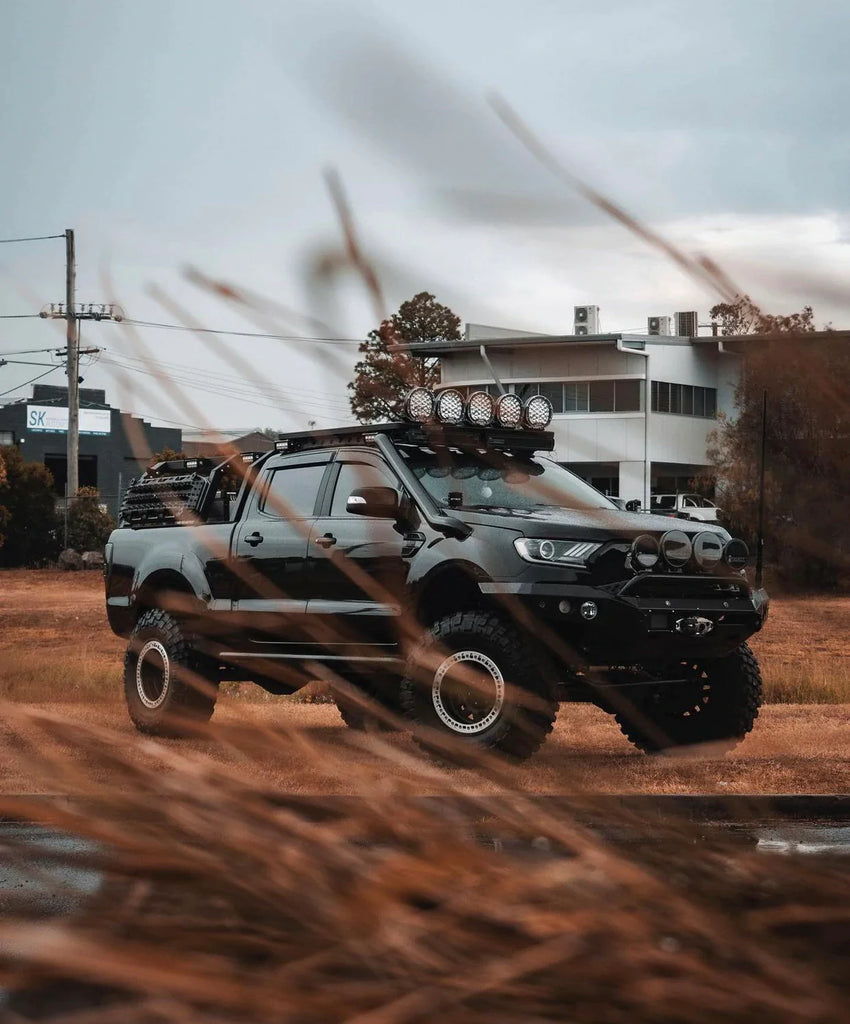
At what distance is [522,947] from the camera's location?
2.93 ft

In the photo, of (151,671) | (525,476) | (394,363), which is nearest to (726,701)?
(151,671)

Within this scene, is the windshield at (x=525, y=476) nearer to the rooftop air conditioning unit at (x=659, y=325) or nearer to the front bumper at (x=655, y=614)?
A: the rooftop air conditioning unit at (x=659, y=325)

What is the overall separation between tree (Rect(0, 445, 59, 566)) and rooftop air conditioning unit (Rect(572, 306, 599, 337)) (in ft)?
147

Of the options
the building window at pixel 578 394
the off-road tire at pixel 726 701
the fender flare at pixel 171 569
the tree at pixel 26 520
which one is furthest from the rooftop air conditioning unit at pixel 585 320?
the tree at pixel 26 520

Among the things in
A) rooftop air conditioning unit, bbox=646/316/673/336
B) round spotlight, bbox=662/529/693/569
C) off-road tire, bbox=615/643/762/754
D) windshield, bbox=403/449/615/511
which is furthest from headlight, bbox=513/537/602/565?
rooftop air conditioning unit, bbox=646/316/673/336

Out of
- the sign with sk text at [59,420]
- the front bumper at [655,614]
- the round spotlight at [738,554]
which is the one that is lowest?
the front bumper at [655,614]

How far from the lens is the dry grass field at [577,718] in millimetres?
1159

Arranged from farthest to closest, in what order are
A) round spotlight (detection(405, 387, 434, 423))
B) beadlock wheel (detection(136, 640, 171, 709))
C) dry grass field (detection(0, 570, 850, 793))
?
beadlock wheel (detection(136, 640, 171, 709))
dry grass field (detection(0, 570, 850, 793))
round spotlight (detection(405, 387, 434, 423))

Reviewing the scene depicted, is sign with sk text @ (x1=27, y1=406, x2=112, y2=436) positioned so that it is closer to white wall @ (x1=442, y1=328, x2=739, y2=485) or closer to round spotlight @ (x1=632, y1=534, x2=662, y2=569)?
round spotlight @ (x1=632, y1=534, x2=662, y2=569)

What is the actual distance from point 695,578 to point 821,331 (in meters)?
8.21

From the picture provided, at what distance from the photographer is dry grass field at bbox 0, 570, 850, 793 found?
1.16m

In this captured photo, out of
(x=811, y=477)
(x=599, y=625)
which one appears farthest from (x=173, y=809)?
(x=599, y=625)

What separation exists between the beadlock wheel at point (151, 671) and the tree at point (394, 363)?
30.5 feet

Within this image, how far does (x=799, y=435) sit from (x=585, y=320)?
32 cm
